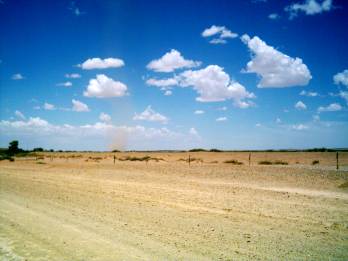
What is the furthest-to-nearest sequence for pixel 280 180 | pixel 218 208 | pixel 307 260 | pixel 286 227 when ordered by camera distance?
1. pixel 280 180
2. pixel 218 208
3. pixel 286 227
4. pixel 307 260

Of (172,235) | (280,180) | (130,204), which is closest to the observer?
(172,235)

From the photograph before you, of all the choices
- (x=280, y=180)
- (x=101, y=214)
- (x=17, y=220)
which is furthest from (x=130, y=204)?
(x=280, y=180)

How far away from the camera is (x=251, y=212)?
13711 millimetres

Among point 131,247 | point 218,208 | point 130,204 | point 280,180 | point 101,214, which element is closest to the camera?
point 131,247

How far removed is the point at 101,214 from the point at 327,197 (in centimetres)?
1114

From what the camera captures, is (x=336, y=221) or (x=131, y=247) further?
(x=336, y=221)

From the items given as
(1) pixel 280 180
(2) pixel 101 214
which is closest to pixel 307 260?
(2) pixel 101 214

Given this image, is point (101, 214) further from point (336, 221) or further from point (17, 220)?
point (336, 221)

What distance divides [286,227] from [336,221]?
216cm

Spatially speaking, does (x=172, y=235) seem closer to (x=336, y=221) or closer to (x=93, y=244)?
(x=93, y=244)

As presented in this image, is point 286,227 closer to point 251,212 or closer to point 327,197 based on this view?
point 251,212

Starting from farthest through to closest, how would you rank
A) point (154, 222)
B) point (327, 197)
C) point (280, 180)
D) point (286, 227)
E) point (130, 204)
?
point (280, 180)
point (327, 197)
point (130, 204)
point (154, 222)
point (286, 227)

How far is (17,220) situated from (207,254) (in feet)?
23.9

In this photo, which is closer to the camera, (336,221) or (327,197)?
(336,221)
